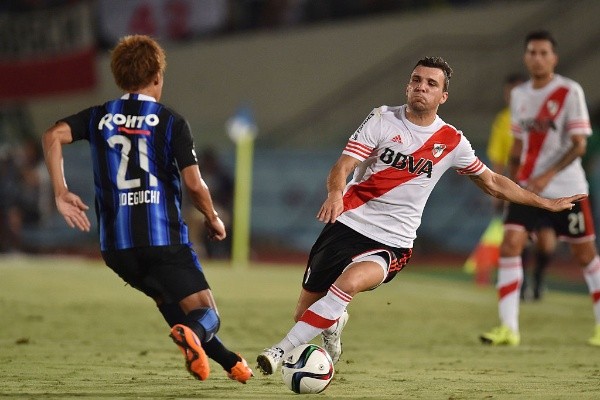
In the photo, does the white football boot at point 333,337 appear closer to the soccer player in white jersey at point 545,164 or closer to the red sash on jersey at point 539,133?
the soccer player in white jersey at point 545,164

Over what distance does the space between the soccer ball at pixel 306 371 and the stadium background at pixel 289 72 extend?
A: 16.9 meters

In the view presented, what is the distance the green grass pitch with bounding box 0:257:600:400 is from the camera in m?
7.39

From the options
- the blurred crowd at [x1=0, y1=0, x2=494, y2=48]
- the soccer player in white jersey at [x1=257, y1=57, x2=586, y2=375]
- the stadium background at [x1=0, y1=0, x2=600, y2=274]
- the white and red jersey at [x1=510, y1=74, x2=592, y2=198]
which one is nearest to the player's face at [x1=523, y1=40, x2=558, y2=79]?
the white and red jersey at [x1=510, y1=74, x2=592, y2=198]

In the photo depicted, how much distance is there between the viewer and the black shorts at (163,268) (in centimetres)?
692

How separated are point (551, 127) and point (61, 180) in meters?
5.16

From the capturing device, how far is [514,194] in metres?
7.94

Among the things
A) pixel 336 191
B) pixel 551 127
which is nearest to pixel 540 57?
pixel 551 127

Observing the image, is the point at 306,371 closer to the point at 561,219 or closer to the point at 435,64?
the point at 435,64

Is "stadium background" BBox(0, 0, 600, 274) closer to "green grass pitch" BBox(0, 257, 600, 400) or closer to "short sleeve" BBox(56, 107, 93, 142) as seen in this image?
"green grass pitch" BBox(0, 257, 600, 400)

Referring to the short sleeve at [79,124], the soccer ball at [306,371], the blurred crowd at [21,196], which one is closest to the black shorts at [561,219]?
the soccer ball at [306,371]

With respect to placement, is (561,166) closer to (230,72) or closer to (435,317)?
(435,317)

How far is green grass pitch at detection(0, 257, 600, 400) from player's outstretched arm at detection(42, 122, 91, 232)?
99cm

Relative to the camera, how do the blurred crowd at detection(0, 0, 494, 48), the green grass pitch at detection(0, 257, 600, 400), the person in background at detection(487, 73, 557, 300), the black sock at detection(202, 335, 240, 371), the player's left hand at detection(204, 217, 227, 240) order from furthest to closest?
the blurred crowd at detection(0, 0, 494, 48) < the person in background at detection(487, 73, 557, 300) < the green grass pitch at detection(0, 257, 600, 400) < the black sock at detection(202, 335, 240, 371) < the player's left hand at detection(204, 217, 227, 240)

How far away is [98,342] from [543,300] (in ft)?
22.3
